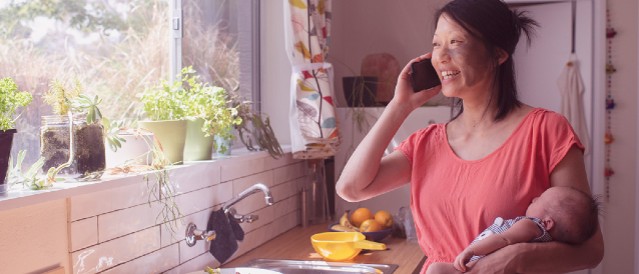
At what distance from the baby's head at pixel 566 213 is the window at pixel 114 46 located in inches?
47.2

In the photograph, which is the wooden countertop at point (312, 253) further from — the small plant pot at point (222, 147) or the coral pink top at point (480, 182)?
the coral pink top at point (480, 182)

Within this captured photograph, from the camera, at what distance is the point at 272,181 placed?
2.93 metres

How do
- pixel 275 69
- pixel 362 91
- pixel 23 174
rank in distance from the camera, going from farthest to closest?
pixel 362 91 → pixel 275 69 → pixel 23 174

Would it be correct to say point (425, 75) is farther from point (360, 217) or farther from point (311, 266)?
point (360, 217)

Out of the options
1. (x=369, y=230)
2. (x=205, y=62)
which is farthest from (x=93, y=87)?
(x=369, y=230)

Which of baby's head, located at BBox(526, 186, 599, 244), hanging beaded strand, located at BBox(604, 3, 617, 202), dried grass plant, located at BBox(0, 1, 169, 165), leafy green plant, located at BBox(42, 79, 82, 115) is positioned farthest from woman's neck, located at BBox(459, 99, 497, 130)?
hanging beaded strand, located at BBox(604, 3, 617, 202)

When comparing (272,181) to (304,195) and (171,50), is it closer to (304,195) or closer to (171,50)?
(304,195)

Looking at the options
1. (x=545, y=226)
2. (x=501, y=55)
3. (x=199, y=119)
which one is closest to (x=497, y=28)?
(x=501, y=55)

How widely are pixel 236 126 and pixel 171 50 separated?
375 millimetres

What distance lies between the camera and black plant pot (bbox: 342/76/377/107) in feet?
11.5

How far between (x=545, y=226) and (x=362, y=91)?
2037 millimetres

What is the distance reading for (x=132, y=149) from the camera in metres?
2.06

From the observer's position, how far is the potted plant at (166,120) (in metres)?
2.22

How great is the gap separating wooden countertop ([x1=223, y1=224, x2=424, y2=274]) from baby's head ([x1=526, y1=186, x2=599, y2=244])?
875 millimetres
